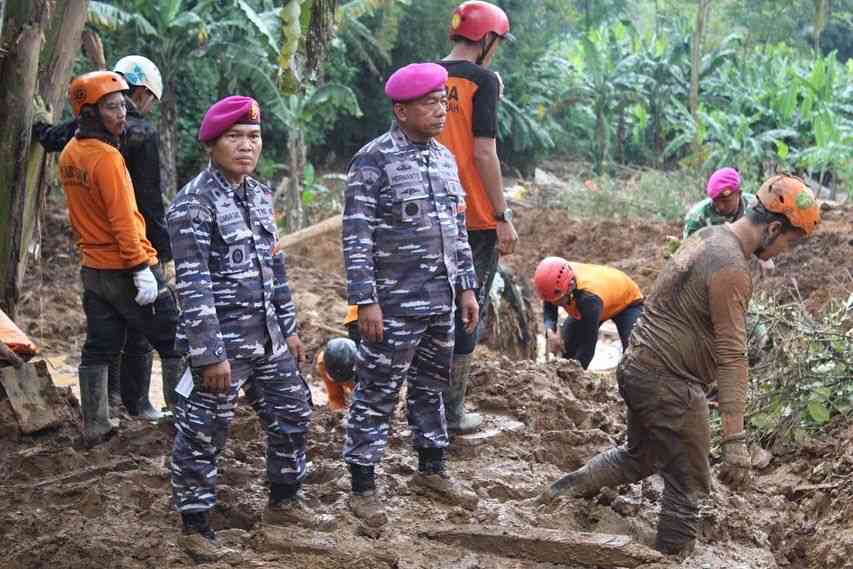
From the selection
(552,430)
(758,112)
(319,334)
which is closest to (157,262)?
(552,430)

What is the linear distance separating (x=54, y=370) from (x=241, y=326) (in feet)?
18.9

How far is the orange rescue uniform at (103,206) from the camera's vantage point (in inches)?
214

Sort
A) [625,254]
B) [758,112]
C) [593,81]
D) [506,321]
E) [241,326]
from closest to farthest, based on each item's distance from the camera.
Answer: [241,326] → [506,321] → [625,254] → [758,112] → [593,81]

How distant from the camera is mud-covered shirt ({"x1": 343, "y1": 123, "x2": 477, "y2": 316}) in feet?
15.2

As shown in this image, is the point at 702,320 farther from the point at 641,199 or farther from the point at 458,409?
the point at 641,199

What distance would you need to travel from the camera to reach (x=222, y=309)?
432 centimetres

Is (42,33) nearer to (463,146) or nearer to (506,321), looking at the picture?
(463,146)

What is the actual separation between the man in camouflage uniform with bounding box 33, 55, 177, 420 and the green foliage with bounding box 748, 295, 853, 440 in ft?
11.6

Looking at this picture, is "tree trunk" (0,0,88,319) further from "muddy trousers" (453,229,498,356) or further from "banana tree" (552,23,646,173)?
"banana tree" (552,23,646,173)

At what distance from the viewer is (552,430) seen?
20.7 feet

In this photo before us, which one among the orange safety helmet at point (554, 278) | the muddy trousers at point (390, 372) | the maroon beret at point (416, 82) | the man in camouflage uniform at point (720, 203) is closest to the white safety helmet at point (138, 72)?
the maroon beret at point (416, 82)

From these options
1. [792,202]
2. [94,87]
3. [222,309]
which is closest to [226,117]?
[222,309]

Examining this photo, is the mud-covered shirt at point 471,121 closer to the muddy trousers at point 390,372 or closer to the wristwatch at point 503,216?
the wristwatch at point 503,216

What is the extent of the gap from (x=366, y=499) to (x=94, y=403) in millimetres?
1814
